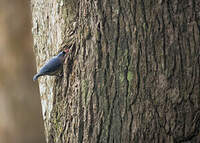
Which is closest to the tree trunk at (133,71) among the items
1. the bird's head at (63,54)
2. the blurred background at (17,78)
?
the bird's head at (63,54)

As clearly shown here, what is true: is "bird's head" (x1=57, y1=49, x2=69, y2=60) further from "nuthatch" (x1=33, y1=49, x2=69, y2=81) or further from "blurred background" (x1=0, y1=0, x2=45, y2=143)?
"blurred background" (x1=0, y1=0, x2=45, y2=143)

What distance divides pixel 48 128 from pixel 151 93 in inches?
34.4

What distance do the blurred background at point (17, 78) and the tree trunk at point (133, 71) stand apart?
301 cm

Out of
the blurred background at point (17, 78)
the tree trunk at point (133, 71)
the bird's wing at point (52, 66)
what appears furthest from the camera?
the blurred background at point (17, 78)

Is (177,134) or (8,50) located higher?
(8,50)

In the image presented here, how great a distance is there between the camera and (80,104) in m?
2.62

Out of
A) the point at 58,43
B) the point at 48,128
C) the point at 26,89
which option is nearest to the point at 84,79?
the point at 58,43

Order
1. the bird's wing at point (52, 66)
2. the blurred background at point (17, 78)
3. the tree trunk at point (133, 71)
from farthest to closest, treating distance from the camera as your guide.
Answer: the blurred background at point (17, 78) < the bird's wing at point (52, 66) < the tree trunk at point (133, 71)

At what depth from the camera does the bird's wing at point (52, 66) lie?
2.66 metres

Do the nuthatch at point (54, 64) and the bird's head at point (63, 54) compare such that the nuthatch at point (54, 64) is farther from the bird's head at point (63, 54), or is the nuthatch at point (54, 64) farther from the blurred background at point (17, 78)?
the blurred background at point (17, 78)

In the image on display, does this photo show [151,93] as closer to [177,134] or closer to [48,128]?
[177,134]

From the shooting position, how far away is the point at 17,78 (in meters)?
5.59

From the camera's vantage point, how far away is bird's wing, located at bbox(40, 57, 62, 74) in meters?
2.66

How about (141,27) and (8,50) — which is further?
(8,50)
